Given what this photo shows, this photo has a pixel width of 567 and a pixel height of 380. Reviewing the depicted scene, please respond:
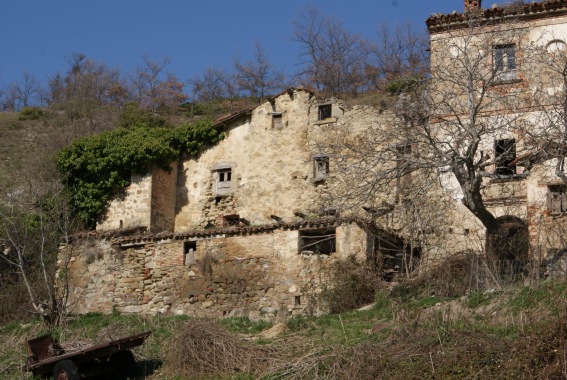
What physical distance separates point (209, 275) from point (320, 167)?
21.6 feet

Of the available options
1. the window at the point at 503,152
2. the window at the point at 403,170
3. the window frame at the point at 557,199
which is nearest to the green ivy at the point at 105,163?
the window at the point at 403,170

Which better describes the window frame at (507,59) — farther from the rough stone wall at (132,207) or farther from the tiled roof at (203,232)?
the rough stone wall at (132,207)

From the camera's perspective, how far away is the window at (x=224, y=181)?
32188mm

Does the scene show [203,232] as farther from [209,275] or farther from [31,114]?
[31,114]

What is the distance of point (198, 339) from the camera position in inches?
758

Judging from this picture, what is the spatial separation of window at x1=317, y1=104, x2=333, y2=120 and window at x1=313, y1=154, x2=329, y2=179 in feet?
5.15

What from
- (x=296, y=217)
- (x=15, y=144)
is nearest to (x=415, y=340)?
(x=296, y=217)

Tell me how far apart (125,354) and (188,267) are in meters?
7.67

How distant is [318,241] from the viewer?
2556 cm

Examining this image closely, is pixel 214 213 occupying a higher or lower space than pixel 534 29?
lower

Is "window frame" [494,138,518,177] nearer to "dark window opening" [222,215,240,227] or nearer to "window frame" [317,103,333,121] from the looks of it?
"window frame" [317,103,333,121]

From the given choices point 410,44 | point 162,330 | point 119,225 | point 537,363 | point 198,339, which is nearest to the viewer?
point 537,363

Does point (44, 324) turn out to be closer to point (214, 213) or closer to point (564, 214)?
point (214, 213)

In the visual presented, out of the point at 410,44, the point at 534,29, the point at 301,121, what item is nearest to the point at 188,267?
the point at 301,121
